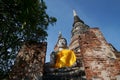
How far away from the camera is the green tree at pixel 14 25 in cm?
774

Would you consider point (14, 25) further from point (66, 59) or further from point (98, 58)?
point (66, 59)

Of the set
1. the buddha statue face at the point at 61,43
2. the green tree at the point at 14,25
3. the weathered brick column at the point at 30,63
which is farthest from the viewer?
the buddha statue face at the point at 61,43

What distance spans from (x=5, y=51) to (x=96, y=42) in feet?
11.9

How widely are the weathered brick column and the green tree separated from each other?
1.04 metres

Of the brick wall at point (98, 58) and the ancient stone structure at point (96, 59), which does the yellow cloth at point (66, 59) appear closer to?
the ancient stone structure at point (96, 59)

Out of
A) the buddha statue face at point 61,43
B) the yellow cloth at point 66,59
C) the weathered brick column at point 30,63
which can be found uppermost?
the buddha statue face at point 61,43

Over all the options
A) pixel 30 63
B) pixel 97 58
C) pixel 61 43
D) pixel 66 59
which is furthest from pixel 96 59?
pixel 61 43

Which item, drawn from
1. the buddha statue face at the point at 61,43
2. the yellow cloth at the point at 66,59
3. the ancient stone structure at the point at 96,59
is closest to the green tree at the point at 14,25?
the ancient stone structure at the point at 96,59

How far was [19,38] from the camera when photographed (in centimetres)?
866

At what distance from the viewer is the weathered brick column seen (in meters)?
6.38

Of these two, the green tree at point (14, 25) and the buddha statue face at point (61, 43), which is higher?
the buddha statue face at point (61, 43)

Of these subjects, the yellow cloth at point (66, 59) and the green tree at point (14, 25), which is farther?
the yellow cloth at point (66, 59)

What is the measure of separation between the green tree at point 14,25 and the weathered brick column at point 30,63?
3.40ft

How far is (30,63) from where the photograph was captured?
6836mm
